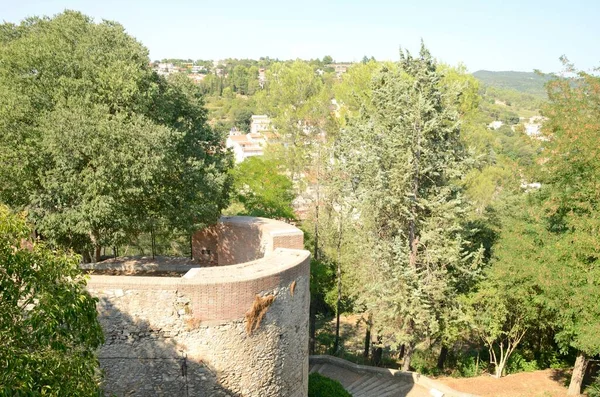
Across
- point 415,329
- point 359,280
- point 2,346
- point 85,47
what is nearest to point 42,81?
point 85,47

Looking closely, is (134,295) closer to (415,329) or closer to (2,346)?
(2,346)

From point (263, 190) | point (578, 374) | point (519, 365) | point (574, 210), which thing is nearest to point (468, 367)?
point (519, 365)

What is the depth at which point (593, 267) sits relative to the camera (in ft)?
41.5

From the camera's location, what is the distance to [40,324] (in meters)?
5.47

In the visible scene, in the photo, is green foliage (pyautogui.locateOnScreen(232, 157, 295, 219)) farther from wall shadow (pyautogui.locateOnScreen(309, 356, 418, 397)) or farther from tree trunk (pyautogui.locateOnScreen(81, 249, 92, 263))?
tree trunk (pyautogui.locateOnScreen(81, 249, 92, 263))

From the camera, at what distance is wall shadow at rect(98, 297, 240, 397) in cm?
912

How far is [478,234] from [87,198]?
16.2 meters

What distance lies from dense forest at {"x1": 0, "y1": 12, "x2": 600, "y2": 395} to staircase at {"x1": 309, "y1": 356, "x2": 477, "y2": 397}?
0.92 meters

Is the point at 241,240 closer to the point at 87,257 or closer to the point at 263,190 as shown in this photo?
the point at 87,257

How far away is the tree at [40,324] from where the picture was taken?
198 inches

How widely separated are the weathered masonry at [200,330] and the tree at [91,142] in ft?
9.90

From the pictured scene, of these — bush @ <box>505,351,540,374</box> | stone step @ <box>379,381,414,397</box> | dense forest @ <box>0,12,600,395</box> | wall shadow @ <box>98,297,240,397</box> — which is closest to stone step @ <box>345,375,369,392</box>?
stone step @ <box>379,381,414,397</box>

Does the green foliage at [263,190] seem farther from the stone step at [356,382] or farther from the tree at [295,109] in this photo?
the stone step at [356,382]

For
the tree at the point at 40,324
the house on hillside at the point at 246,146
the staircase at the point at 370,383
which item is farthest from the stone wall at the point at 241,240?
the house on hillside at the point at 246,146
